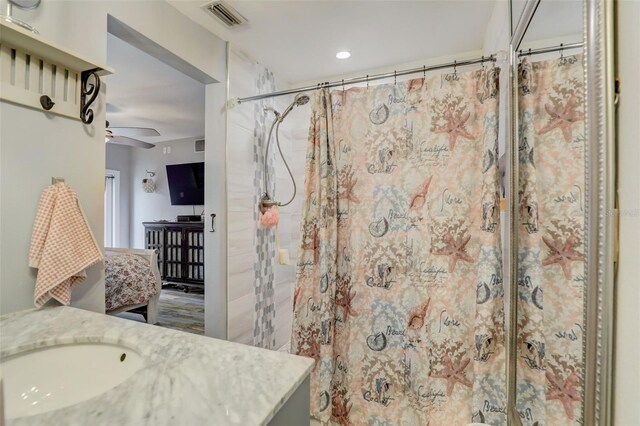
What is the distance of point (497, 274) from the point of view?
→ 137cm

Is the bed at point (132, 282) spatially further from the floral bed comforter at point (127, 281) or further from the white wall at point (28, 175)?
the white wall at point (28, 175)

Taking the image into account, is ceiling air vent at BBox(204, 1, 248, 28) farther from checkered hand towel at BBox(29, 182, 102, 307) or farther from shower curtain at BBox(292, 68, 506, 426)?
checkered hand towel at BBox(29, 182, 102, 307)

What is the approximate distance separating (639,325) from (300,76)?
2695 mm

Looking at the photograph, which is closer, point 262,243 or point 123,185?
point 262,243

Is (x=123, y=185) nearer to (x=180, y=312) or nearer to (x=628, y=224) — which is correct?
(x=180, y=312)

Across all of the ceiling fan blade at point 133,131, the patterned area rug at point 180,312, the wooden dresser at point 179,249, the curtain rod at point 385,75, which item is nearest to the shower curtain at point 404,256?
the curtain rod at point 385,75

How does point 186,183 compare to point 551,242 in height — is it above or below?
above

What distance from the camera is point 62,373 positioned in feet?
2.77

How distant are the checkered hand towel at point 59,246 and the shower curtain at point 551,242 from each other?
154 cm

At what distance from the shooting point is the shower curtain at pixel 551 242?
67 centimetres

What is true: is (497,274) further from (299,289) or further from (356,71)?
(356,71)

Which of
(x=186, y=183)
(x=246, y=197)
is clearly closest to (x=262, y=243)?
(x=246, y=197)

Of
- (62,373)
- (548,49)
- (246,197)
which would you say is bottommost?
(62,373)

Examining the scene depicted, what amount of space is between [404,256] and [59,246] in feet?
4.94
